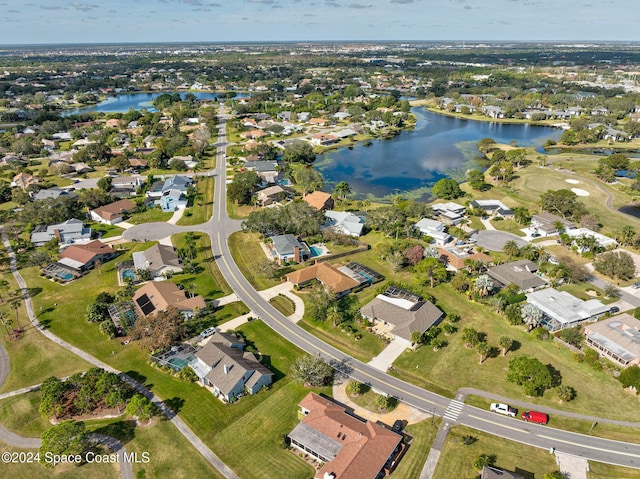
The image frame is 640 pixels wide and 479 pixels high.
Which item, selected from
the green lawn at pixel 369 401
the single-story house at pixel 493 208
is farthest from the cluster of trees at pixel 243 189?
the green lawn at pixel 369 401

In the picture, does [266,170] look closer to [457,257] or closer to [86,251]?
[86,251]

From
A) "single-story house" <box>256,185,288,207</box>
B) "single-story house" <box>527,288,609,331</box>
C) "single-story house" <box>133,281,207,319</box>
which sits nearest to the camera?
"single-story house" <box>527,288,609,331</box>

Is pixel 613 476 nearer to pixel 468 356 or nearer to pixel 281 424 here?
pixel 468 356

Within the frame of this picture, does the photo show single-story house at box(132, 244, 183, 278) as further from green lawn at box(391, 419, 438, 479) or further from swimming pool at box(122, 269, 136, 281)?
green lawn at box(391, 419, 438, 479)

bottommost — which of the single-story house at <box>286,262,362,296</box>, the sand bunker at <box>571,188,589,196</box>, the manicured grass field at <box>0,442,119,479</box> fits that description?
the manicured grass field at <box>0,442,119,479</box>

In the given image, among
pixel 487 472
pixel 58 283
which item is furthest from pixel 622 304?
pixel 58 283

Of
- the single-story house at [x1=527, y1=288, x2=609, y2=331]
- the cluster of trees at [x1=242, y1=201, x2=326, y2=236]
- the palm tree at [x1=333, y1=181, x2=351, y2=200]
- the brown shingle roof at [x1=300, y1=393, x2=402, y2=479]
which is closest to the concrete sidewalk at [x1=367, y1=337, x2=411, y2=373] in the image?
the brown shingle roof at [x1=300, y1=393, x2=402, y2=479]
